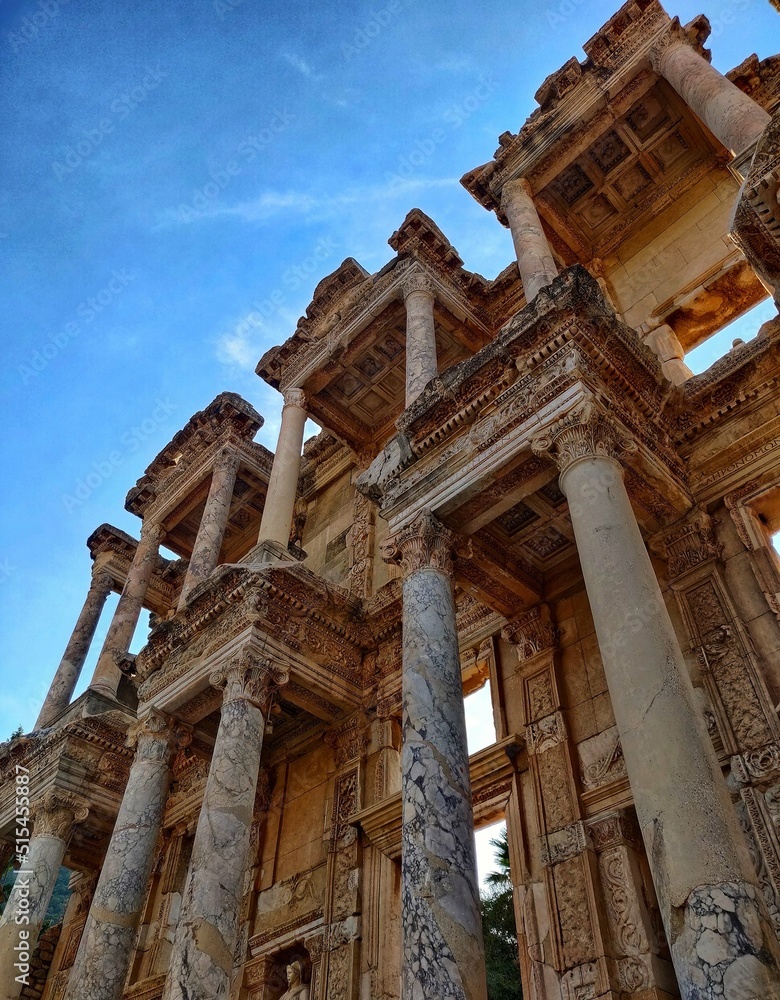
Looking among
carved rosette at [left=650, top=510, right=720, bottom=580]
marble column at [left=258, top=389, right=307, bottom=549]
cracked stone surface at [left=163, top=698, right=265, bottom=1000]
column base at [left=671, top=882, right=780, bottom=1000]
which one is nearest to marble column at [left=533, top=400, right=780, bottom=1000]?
column base at [left=671, top=882, right=780, bottom=1000]

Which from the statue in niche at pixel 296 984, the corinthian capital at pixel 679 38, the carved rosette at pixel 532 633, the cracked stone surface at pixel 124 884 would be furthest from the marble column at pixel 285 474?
the corinthian capital at pixel 679 38

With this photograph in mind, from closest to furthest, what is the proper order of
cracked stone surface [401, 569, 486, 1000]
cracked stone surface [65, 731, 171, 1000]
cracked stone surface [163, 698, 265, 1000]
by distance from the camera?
cracked stone surface [401, 569, 486, 1000] < cracked stone surface [163, 698, 265, 1000] < cracked stone surface [65, 731, 171, 1000]

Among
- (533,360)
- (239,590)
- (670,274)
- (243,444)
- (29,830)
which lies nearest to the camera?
(533,360)

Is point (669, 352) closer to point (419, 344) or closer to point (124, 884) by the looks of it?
point (419, 344)

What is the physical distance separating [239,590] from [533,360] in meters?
6.32

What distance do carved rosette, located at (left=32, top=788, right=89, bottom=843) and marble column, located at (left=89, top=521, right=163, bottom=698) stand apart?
2.39 m

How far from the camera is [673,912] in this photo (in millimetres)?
6188

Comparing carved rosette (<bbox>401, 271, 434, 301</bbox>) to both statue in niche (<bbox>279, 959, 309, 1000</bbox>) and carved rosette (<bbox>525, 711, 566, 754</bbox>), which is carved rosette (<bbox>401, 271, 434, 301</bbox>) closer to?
carved rosette (<bbox>525, 711, 566, 754</bbox>)

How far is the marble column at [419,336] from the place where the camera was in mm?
14180

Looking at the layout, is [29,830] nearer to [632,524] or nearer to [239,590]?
[239,590]

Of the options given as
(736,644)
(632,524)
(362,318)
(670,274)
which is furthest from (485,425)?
(362,318)

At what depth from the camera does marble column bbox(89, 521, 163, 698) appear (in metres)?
18.6

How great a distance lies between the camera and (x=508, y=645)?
1325cm

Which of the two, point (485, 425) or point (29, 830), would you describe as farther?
point (29, 830)
